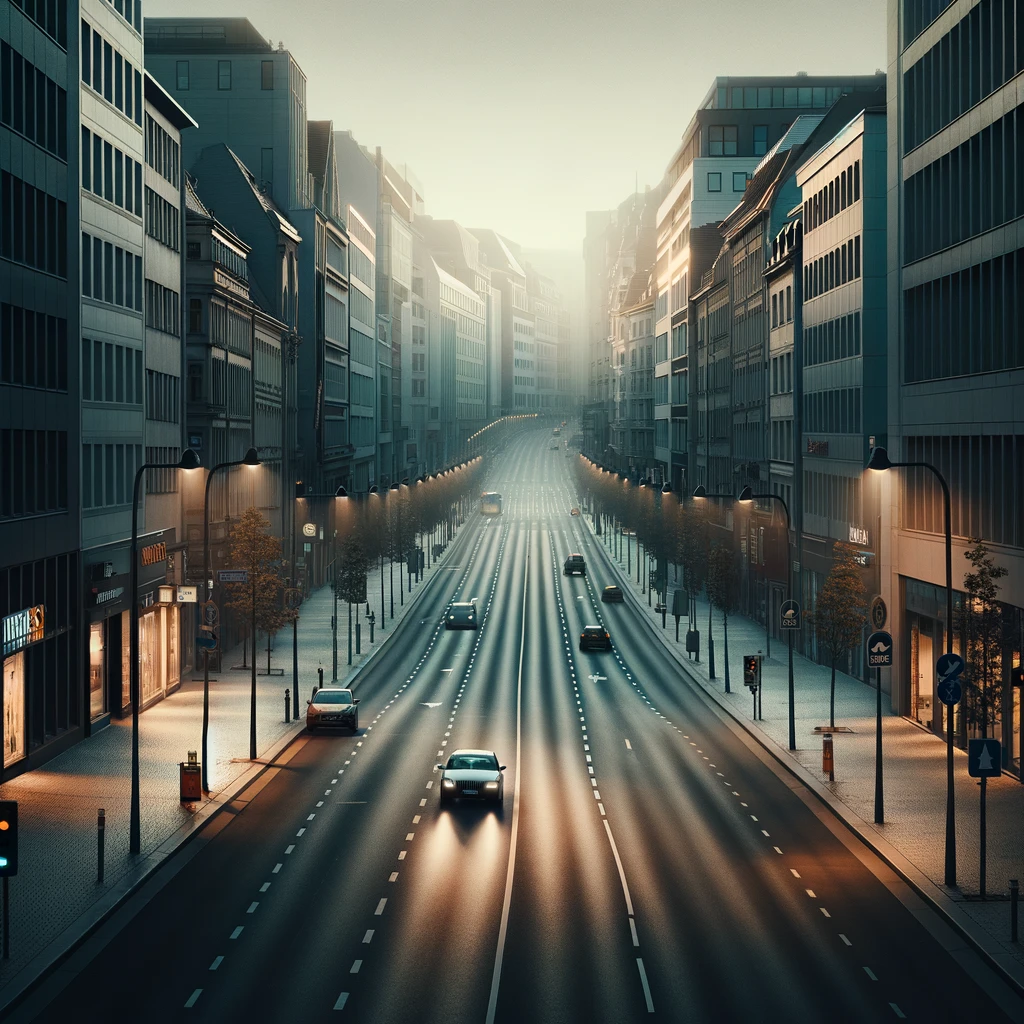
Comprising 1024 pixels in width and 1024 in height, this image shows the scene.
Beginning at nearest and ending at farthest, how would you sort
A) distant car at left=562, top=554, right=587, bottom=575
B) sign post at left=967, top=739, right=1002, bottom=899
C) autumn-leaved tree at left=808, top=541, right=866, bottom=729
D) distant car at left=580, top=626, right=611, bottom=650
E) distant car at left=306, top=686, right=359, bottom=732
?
1. sign post at left=967, top=739, right=1002, bottom=899
2. distant car at left=306, top=686, right=359, bottom=732
3. autumn-leaved tree at left=808, top=541, right=866, bottom=729
4. distant car at left=580, top=626, right=611, bottom=650
5. distant car at left=562, top=554, right=587, bottom=575

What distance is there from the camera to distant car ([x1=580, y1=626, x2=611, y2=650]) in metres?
86.2

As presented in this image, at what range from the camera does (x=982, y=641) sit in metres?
41.7

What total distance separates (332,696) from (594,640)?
30.9 meters

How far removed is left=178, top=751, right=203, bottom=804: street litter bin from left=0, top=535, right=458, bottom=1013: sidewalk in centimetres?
28

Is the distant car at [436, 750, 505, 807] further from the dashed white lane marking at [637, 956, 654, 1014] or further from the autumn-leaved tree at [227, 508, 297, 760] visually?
the autumn-leaved tree at [227, 508, 297, 760]

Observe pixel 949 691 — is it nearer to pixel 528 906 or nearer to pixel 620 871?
pixel 620 871

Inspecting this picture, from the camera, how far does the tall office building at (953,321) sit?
46750mm

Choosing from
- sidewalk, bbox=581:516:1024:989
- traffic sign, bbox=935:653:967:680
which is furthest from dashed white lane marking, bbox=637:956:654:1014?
traffic sign, bbox=935:653:967:680

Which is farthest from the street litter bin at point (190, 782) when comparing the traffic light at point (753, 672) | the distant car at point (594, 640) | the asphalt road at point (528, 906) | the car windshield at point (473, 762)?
the distant car at point (594, 640)

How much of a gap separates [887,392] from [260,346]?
4754 centimetres

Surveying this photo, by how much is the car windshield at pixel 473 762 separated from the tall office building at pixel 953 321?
13.1 metres

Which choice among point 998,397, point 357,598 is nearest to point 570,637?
point 357,598

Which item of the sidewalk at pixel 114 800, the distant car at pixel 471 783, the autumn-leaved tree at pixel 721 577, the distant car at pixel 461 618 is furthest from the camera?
the distant car at pixel 461 618

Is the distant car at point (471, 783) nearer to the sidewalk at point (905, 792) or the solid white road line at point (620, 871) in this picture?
the solid white road line at point (620, 871)
